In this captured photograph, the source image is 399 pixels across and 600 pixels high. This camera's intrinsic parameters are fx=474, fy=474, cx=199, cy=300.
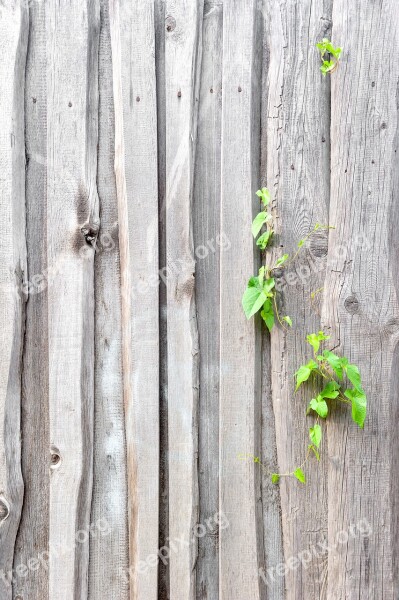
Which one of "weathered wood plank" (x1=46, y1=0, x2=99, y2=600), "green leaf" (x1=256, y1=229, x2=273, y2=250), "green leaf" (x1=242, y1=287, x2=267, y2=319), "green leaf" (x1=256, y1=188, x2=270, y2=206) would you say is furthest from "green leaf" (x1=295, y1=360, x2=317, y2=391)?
"weathered wood plank" (x1=46, y1=0, x2=99, y2=600)

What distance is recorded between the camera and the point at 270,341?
57.8 inches

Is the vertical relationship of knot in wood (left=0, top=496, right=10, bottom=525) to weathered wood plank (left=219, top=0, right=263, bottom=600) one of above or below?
below

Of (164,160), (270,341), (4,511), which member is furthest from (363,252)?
(4,511)

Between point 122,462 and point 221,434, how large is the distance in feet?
1.06

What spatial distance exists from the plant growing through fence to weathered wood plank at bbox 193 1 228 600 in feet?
0.42

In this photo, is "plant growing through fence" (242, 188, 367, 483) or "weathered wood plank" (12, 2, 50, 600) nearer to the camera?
"plant growing through fence" (242, 188, 367, 483)

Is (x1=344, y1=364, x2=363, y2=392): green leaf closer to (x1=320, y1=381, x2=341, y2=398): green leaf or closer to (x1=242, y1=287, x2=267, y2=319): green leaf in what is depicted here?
(x1=320, y1=381, x2=341, y2=398): green leaf

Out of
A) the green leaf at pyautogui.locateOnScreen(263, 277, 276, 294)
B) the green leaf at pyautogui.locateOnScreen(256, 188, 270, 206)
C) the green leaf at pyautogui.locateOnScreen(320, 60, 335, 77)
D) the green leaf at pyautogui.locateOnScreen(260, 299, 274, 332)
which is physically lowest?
the green leaf at pyautogui.locateOnScreen(260, 299, 274, 332)

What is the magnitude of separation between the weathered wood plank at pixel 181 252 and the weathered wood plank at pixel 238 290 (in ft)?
0.30

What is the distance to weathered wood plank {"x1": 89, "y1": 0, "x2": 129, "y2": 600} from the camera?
145 centimetres

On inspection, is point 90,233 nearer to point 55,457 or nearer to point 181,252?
point 181,252

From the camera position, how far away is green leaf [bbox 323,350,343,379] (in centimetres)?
136

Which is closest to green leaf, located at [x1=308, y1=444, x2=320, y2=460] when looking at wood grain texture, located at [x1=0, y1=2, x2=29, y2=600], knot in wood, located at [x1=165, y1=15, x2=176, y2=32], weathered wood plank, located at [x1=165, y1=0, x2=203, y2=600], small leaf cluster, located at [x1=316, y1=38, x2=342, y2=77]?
weathered wood plank, located at [x1=165, y1=0, x2=203, y2=600]

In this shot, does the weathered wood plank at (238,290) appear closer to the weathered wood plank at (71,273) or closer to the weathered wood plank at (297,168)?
the weathered wood plank at (297,168)
